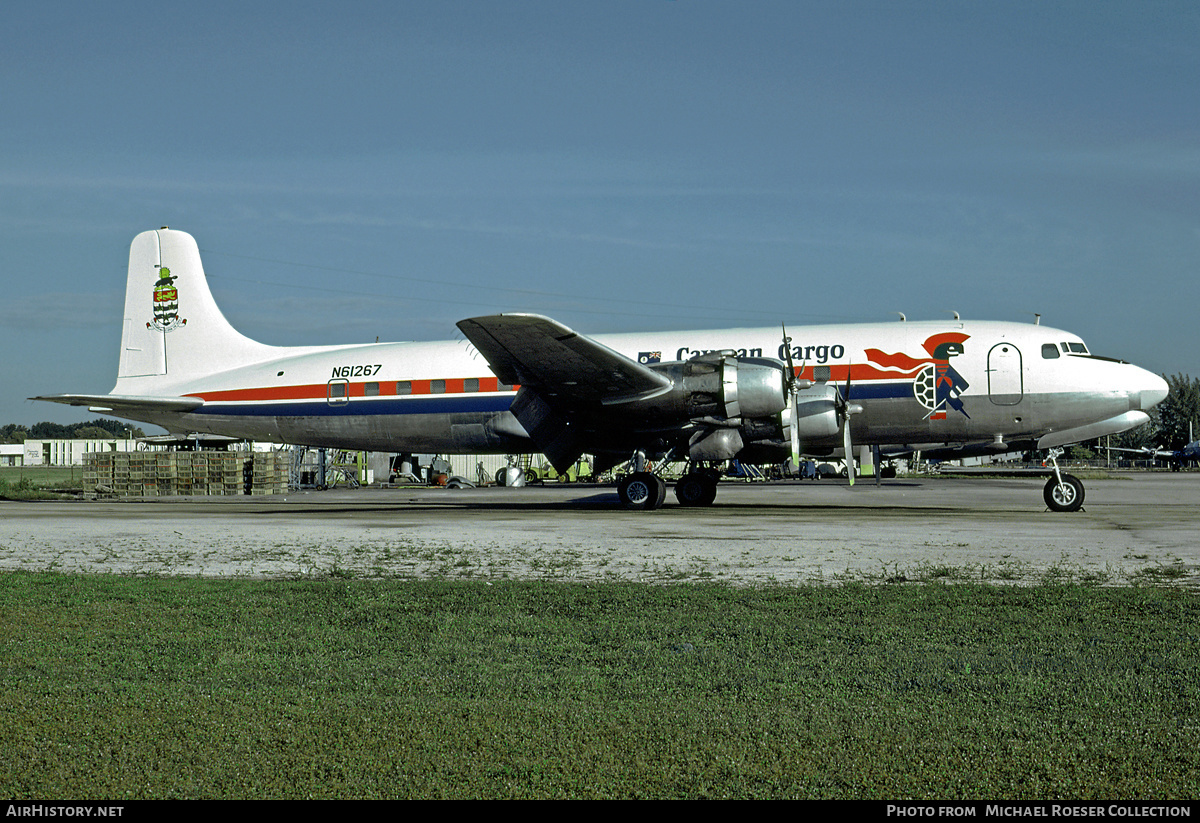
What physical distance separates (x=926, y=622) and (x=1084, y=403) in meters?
16.8

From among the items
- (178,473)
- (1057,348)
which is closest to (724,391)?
(1057,348)

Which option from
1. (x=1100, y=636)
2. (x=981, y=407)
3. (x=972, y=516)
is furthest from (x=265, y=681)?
(x=981, y=407)

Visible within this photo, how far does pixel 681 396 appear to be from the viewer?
802 inches

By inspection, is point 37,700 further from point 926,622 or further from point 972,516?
point 972,516

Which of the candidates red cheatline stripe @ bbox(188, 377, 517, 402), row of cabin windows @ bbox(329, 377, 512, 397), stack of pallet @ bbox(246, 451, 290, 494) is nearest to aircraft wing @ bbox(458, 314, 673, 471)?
row of cabin windows @ bbox(329, 377, 512, 397)

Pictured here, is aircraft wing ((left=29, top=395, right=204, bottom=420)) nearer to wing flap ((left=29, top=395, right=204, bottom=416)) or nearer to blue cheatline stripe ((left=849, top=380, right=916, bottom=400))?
wing flap ((left=29, top=395, right=204, bottom=416))

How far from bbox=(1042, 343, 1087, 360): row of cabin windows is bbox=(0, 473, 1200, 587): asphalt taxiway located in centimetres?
371

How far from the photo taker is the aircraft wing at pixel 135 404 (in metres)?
26.2

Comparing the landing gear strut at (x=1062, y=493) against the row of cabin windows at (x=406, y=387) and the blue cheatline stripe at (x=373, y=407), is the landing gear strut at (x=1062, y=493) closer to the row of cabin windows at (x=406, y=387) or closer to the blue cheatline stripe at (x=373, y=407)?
the blue cheatline stripe at (x=373, y=407)

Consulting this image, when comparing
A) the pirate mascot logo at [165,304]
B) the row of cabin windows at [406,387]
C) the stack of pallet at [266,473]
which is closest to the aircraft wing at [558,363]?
the row of cabin windows at [406,387]

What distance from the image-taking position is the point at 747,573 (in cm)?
1017

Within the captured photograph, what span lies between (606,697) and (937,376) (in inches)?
739

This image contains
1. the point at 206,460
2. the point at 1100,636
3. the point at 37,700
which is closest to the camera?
the point at 37,700

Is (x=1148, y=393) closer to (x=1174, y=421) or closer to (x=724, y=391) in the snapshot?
(x=724, y=391)
